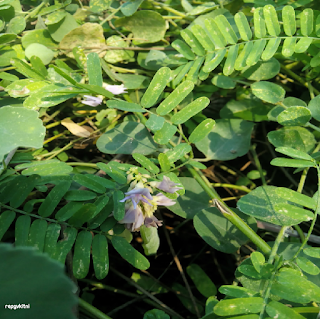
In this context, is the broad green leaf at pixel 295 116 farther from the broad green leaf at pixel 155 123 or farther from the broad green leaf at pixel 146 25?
the broad green leaf at pixel 146 25

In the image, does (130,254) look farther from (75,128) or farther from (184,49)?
(184,49)

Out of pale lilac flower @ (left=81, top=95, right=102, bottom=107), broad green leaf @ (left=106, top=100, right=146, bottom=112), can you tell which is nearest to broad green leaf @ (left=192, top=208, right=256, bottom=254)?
broad green leaf @ (left=106, top=100, right=146, bottom=112)

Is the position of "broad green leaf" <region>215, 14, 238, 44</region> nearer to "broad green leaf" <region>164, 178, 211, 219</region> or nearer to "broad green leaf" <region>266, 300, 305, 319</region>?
"broad green leaf" <region>164, 178, 211, 219</region>

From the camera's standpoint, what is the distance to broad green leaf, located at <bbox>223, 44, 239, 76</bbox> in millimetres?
810

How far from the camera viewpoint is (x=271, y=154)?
1058mm

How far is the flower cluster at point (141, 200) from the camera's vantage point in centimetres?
60

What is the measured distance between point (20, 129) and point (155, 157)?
0.42 meters

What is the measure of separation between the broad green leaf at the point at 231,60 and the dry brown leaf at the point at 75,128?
496 millimetres

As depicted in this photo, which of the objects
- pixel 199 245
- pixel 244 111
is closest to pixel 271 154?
pixel 244 111

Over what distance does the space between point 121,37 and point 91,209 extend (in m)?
0.72

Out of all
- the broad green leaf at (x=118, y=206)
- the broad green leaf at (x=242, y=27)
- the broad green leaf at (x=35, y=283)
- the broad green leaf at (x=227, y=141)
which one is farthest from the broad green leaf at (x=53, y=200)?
the broad green leaf at (x=242, y=27)

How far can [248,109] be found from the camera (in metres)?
0.93

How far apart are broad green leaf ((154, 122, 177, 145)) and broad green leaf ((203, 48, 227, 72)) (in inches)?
9.3

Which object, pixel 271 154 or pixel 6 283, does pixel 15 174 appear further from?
pixel 271 154
